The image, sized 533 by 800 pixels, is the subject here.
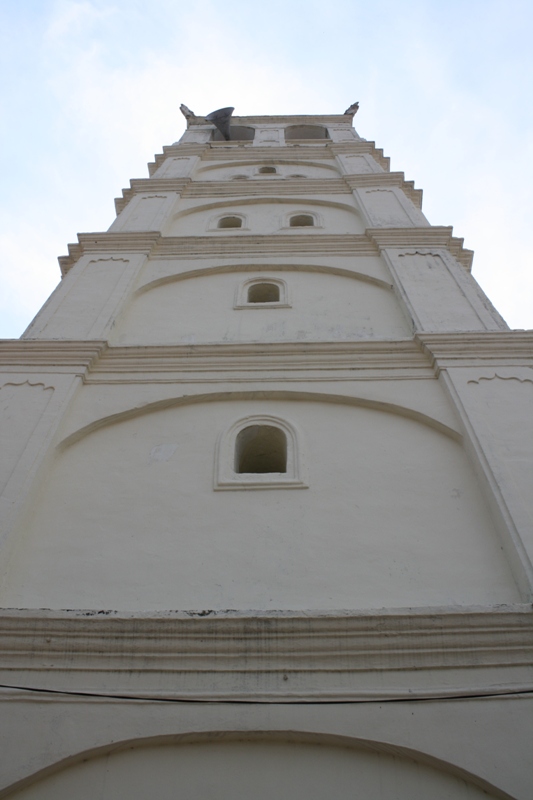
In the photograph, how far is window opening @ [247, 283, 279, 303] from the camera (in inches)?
352

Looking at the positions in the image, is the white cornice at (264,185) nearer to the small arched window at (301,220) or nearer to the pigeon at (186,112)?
the small arched window at (301,220)

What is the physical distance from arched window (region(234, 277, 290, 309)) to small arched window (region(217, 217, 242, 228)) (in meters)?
3.22

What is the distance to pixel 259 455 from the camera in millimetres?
6352

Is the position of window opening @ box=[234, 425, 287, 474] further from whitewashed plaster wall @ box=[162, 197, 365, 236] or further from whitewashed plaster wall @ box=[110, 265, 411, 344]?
whitewashed plaster wall @ box=[162, 197, 365, 236]

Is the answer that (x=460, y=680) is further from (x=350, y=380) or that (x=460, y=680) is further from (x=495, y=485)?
(x=350, y=380)

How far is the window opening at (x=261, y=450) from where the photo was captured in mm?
5992

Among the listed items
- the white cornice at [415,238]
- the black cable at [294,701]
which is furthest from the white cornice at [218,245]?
the black cable at [294,701]

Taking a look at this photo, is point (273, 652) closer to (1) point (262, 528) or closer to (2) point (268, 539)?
(2) point (268, 539)

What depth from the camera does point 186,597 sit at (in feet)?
14.2

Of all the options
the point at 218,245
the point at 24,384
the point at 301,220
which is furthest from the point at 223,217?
the point at 24,384

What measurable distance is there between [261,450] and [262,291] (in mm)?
3356

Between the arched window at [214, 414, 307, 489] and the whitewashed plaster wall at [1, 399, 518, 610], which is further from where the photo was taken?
the arched window at [214, 414, 307, 489]

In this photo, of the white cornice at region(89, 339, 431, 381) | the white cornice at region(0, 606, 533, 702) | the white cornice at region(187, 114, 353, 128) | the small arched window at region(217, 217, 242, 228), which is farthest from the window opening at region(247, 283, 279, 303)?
the white cornice at region(187, 114, 353, 128)

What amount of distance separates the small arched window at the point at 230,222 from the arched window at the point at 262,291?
322cm
